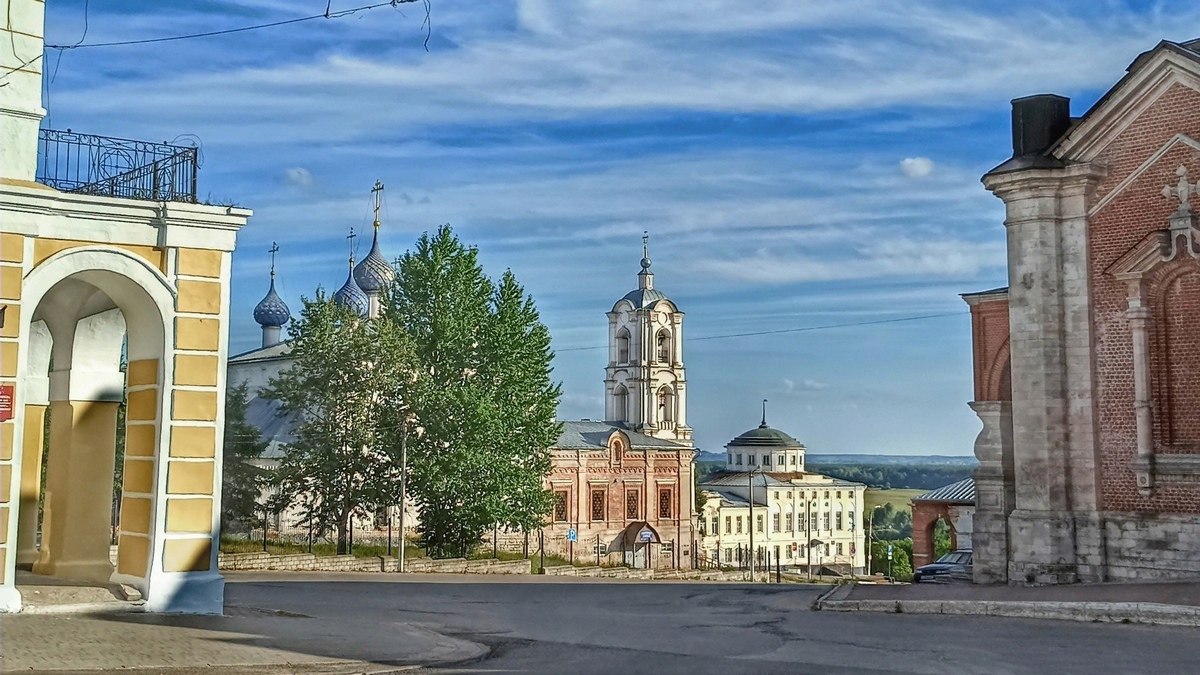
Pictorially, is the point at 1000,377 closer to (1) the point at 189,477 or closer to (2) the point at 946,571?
(2) the point at 946,571

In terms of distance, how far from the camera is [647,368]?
74688 millimetres

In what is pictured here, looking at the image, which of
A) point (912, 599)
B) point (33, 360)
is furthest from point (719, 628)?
point (33, 360)

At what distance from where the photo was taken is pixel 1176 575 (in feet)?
63.2

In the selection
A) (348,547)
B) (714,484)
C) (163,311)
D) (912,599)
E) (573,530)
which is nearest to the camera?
(163,311)

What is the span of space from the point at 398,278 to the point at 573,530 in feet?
74.3

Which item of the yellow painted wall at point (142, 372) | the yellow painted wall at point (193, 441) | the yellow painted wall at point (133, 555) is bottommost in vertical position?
the yellow painted wall at point (133, 555)

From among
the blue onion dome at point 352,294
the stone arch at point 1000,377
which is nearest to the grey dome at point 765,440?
the blue onion dome at point 352,294

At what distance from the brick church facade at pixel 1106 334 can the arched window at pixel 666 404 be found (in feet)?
175

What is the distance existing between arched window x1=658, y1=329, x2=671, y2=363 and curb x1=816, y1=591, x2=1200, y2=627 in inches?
2241

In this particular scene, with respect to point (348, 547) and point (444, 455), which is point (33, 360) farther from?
point (348, 547)

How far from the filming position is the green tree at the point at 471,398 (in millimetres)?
35906

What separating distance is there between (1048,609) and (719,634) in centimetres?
490

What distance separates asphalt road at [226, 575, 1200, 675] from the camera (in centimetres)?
1208

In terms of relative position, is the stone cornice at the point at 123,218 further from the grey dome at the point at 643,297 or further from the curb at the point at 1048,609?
the grey dome at the point at 643,297
